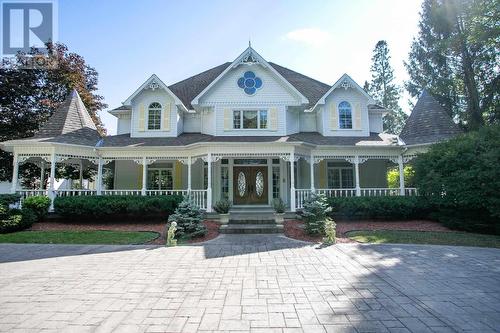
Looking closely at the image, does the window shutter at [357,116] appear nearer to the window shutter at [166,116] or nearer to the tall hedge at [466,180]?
the tall hedge at [466,180]

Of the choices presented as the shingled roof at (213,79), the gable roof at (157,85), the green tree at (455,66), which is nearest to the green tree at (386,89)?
the green tree at (455,66)

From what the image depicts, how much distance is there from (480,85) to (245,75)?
21332 mm

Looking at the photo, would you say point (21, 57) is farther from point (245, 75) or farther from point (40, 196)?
point (245, 75)

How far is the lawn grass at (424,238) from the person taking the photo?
400 inches

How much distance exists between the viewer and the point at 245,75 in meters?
17.2

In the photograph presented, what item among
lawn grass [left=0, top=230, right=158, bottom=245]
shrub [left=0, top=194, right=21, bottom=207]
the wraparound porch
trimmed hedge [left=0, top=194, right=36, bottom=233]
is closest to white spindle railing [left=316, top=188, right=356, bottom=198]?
the wraparound porch

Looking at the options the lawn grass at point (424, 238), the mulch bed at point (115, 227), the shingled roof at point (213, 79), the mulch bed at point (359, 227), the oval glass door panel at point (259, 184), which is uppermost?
the shingled roof at point (213, 79)

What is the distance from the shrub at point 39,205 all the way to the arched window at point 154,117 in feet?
22.2

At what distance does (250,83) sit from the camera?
1717cm

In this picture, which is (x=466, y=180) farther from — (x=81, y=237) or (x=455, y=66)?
(x=455, y=66)

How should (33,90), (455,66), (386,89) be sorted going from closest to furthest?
(33,90) → (455,66) → (386,89)

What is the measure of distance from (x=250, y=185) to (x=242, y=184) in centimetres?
48

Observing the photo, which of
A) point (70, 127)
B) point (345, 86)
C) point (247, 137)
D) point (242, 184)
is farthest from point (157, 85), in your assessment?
point (345, 86)

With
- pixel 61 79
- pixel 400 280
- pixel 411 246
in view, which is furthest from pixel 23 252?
pixel 61 79
